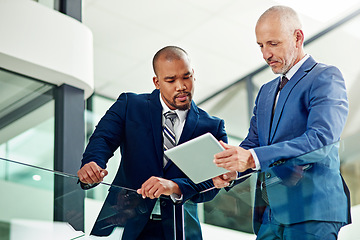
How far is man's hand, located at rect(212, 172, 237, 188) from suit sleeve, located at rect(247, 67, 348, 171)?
0.27 meters

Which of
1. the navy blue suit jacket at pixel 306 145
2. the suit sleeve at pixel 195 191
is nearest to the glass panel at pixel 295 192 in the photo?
the navy blue suit jacket at pixel 306 145

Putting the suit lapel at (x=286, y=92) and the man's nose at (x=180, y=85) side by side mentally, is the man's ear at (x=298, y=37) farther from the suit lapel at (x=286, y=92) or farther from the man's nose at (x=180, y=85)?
the man's nose at (x=180, y=85)

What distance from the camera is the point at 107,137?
3.22 metres

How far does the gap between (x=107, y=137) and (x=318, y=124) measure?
4.02ft

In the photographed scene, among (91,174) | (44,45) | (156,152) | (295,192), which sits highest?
(44,45)

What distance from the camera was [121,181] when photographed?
3.23 meters

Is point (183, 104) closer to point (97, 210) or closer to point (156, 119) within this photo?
point (156, 119)

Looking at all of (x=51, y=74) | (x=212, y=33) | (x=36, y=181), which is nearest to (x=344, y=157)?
(x=36, y=181)

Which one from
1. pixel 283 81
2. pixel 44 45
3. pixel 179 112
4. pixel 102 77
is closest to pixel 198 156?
pixel 283 81

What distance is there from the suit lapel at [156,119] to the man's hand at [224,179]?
1.28 feet

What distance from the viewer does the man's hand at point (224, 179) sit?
2.87 metres

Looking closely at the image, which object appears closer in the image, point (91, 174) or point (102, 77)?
point (91, 174)

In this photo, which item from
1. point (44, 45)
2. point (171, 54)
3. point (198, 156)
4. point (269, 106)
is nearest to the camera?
point (198, 156)

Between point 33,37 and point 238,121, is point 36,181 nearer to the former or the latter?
point 33,37
